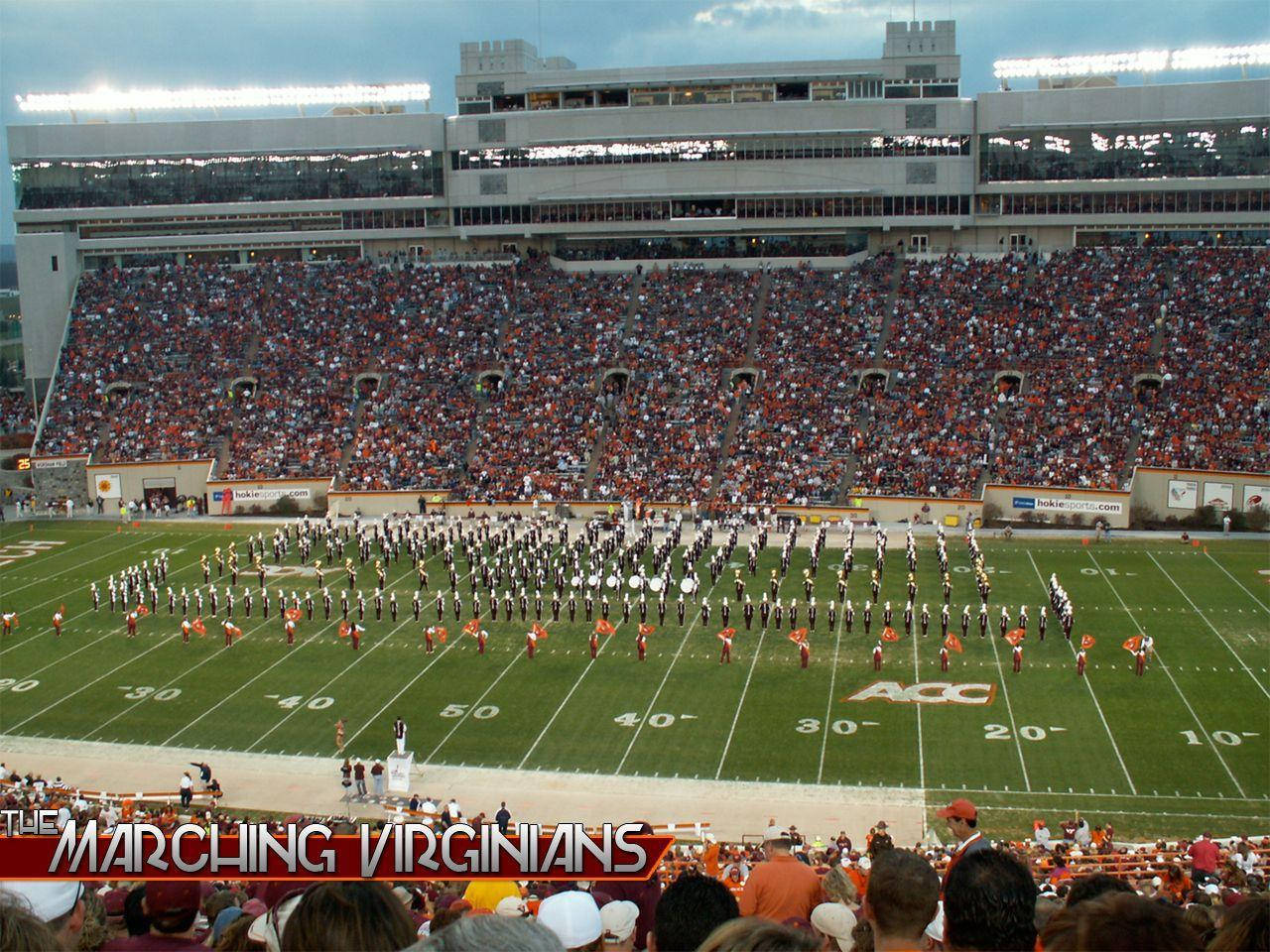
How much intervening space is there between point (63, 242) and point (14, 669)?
2563 centimetres

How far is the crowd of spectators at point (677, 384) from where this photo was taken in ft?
106

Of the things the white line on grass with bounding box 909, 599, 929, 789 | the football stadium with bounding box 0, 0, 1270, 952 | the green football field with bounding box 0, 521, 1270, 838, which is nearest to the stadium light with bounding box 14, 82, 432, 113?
the football stadium with bounding box 0, 0, 1270, 952

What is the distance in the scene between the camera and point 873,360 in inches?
1389

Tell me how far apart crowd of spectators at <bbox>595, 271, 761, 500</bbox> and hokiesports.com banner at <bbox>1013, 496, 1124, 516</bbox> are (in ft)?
24.7

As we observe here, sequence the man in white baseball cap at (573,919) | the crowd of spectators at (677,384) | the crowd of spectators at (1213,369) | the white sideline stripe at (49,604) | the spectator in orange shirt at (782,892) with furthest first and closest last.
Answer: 1. the crowd of spectators at (677,384)
2. the crowd of spectators at (1213,369)
3. the white sideline stripe at (49,604)
4. the spectator in orange shirt at (782,892)
5. the man in white baseball cap at (573,919)

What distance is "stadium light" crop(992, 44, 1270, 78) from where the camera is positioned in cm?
3897

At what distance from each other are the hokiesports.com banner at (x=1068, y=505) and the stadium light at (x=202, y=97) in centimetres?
2564

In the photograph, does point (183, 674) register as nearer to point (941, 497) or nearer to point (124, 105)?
point (941, 497)

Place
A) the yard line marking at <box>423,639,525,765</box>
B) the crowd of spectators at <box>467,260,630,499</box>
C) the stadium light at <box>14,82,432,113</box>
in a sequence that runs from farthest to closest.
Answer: the stadium light at <box>14,82,432,113</box> → the crowd of spectators at <box>467,260,630,499</box> → the yard line marking at <box>423,639,525,765</box>

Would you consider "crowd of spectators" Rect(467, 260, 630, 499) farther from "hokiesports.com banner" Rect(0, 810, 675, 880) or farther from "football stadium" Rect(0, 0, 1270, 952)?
"hokiesports.com banner" Rect(0, 810, 675, 880)

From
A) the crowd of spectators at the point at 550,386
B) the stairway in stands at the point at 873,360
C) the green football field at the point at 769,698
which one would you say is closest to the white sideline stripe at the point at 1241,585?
the green football field at the point at 769,698

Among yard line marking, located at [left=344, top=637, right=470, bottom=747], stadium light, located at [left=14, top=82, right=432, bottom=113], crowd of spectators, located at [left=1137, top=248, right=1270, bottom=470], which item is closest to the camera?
Answer: yard line marking, located at [left=344, top=637, right=470, bottom=747]

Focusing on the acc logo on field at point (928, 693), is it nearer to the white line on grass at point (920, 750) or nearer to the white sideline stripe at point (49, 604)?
the white line on grass at point (920, 750)

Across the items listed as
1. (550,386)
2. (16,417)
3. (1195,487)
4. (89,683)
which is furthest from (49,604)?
(1195,487)
